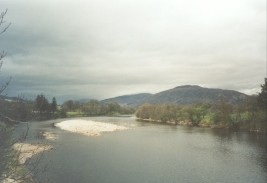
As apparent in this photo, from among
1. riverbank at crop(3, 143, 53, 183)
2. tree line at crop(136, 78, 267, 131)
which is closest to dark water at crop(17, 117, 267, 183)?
riverbank at crop(3, 143, 53, 183)

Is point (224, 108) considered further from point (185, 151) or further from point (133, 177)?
point (133, 177)

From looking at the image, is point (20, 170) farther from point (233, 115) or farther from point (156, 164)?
point (233, 115)

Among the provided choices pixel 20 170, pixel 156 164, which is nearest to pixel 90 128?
pixel 156 164

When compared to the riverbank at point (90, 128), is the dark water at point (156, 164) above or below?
below

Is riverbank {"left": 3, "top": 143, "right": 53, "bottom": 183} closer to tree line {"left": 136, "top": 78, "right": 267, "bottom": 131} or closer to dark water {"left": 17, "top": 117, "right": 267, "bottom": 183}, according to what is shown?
dark water {"left": 17, "top": 117, "right": 267, "bottom": 183}

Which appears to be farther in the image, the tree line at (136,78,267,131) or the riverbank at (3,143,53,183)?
the tree line at (136,78,267,131)

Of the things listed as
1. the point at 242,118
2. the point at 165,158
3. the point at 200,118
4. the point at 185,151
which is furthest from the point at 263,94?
the point at 165,158

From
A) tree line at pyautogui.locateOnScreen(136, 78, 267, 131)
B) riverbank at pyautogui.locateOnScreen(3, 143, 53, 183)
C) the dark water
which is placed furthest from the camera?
tree line at pyautogui.locateOnScreen(136, 78, 267, 131)

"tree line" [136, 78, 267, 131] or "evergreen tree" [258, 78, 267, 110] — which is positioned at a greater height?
"evergreen tree" [258, 78, 267, 110]

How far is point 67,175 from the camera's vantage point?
26.6 m

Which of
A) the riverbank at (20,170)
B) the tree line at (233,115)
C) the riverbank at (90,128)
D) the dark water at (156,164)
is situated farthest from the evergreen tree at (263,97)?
the riverbank at (20,170)

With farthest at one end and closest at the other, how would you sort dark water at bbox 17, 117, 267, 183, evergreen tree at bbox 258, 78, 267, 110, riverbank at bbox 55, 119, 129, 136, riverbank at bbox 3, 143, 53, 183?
evergreen tree at bbox 258, 78, 267, 110 < riverbank at bbox 55, 119, 129, 136 < dark water at bbox 17, 117, 267, 183 < riverbank at bbox 3, 143, 53, 183

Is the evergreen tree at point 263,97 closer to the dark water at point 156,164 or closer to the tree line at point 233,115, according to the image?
the tree line at point 233,115

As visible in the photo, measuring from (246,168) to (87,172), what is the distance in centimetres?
2194
